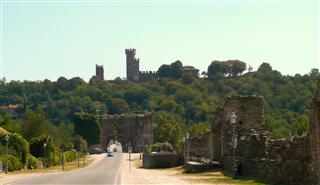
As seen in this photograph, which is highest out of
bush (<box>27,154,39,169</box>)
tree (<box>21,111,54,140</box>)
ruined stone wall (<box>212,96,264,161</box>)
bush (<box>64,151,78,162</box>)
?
tree (<box>21,111,54,140</box>)

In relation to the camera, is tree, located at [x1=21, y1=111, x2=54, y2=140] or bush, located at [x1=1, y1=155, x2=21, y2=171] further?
tree, located at [x1=21, y1=111, x2=54, y2=140]

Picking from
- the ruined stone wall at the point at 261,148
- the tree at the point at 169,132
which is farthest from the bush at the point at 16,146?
the tree at the point at 169,132

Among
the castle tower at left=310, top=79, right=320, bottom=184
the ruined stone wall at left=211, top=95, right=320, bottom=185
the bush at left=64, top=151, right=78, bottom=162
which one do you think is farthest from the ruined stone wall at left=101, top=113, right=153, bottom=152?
the castle tower at left=310, top=79, right=320, bottom=184

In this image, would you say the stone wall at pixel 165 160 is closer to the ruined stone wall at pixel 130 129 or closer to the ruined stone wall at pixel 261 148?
the ruined stone wall at pixel 261 148

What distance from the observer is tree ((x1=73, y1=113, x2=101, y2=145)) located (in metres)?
163

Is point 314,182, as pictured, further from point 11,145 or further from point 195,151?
point 11,145

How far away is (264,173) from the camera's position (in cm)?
3556

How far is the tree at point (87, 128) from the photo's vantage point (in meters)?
163

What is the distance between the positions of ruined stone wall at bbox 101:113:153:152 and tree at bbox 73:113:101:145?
13.2 m

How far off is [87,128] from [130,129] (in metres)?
23.4

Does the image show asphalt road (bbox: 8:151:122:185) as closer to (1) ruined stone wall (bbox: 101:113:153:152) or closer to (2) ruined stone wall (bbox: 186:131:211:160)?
(2) ruined stone wall (bbox: 186:131:211:160)

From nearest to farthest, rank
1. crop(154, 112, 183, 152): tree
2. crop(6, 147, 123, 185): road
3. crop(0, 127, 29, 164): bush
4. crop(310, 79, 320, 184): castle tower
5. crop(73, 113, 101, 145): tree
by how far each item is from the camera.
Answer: crop(310, 79, 320, 184): castle tower, crop(6, 147, 123, 185): road, crop(0, 127, 29, 164): bush, crop(154, 112, 183, 152): tree, crop(73, 113, 101, 145): tree

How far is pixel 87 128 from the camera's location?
6467 inches

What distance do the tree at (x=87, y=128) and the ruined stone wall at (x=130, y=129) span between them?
1316 centimetres
